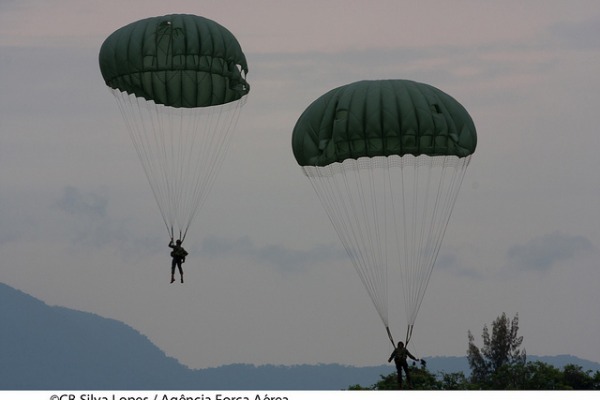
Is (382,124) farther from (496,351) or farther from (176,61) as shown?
(496,351)

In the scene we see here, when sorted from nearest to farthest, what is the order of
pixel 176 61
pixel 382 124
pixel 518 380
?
pixel 382 124 → pixel 176 61 → pixel 518 380

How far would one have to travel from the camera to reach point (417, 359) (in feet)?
133

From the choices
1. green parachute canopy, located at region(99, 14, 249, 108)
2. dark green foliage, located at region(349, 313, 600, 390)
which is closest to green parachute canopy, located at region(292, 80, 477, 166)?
green parachute canopy, located at region(99, 14, 249, 108)

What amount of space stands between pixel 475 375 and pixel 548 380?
793 inches

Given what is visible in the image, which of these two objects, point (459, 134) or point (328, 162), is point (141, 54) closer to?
point (328, 162)

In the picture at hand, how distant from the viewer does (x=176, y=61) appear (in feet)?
161

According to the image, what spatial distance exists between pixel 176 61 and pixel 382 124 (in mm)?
8575

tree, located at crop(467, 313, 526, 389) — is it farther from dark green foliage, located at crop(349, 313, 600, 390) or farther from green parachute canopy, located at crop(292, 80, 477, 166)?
green parachute canopy, located at crop(292, 80, 477, 166)

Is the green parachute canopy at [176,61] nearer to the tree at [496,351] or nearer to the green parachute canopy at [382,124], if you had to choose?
the green parachute canopy at [382,124]

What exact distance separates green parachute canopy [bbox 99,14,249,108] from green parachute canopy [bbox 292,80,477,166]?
5.05 meters

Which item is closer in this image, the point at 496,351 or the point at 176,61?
the point at 176,61

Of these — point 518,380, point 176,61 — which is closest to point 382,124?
point 176,61

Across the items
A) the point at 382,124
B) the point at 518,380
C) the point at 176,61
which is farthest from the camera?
the point at 518,380

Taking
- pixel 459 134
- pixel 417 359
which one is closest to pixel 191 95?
pixel 459 134
